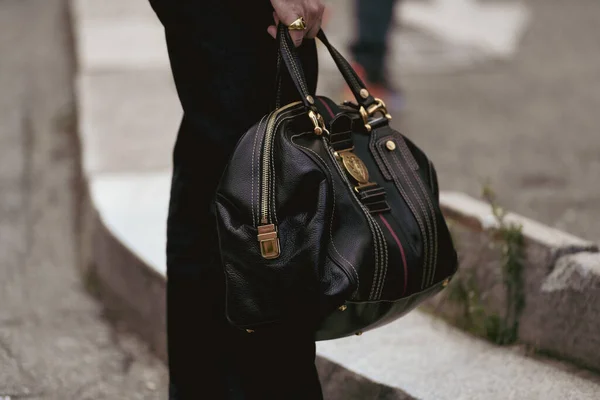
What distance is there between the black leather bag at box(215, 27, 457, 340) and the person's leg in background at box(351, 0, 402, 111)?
2.64 metres

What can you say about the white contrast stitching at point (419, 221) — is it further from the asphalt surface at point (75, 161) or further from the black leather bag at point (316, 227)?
the asphalt surface at point (75, 161)

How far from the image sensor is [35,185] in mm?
3979

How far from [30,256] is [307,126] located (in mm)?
2031

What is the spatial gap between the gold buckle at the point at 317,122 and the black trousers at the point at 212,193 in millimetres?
102

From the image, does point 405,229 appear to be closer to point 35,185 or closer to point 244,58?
point 244,58

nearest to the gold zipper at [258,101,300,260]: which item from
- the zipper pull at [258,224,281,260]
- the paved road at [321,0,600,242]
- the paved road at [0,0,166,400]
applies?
the zipper pull at [258,224,281,260]

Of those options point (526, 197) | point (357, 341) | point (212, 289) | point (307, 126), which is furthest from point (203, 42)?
point (526, 197)

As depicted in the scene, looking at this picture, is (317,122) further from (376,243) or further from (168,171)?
(168,171)

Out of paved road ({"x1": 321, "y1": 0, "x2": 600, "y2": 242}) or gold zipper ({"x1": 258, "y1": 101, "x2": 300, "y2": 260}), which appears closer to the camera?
gold zipper ({"x1": 258, "y1": 101, "x2": 300, "y2": 260})

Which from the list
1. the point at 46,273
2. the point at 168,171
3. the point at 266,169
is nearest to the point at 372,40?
the point at 168,171

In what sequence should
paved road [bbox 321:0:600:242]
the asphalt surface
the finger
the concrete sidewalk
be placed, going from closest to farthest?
the finger < the concrete sidewalk < the asphalt surface < paved road [bbox 321:0:600:242]

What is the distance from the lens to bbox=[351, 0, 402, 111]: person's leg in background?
13.8 feet

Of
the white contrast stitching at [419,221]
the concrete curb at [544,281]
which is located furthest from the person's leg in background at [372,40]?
the white contrast stitching at [419,221]

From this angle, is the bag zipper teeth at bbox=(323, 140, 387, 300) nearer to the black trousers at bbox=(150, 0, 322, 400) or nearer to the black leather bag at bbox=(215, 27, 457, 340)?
the black leather bag at bbox=(215, 27, 457, 340)
